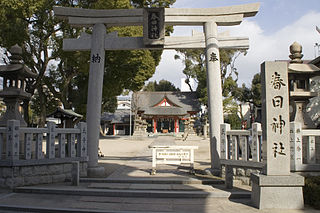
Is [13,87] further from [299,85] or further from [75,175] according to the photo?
[299,85]

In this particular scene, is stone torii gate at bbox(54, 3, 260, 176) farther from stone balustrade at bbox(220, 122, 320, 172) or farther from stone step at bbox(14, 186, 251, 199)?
stone step at bbox(14, 186, 251, 199)

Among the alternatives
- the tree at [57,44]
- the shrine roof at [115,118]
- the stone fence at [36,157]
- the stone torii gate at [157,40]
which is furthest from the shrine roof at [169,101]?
the stone fence at [36,157]

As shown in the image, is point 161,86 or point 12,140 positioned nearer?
point 12,140

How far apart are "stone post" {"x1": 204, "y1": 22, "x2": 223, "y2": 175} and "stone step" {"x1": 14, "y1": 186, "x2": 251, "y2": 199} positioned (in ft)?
5.73

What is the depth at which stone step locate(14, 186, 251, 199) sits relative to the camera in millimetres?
6379

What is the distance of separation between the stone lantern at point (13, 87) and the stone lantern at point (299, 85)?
30.9ft

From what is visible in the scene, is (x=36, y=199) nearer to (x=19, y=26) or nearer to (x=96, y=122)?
(x=96, y=122)

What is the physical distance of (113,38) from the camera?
8758 millimetres

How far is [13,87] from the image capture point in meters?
9.26

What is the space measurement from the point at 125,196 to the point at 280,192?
11.9 ft

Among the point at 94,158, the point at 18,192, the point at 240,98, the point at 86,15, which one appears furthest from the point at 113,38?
the point at 240,98

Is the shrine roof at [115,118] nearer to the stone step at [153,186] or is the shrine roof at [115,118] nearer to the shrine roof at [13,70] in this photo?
the shrine roof at [13,70]

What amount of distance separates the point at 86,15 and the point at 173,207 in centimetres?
661

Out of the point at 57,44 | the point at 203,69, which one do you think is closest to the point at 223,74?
the point at 203,69
